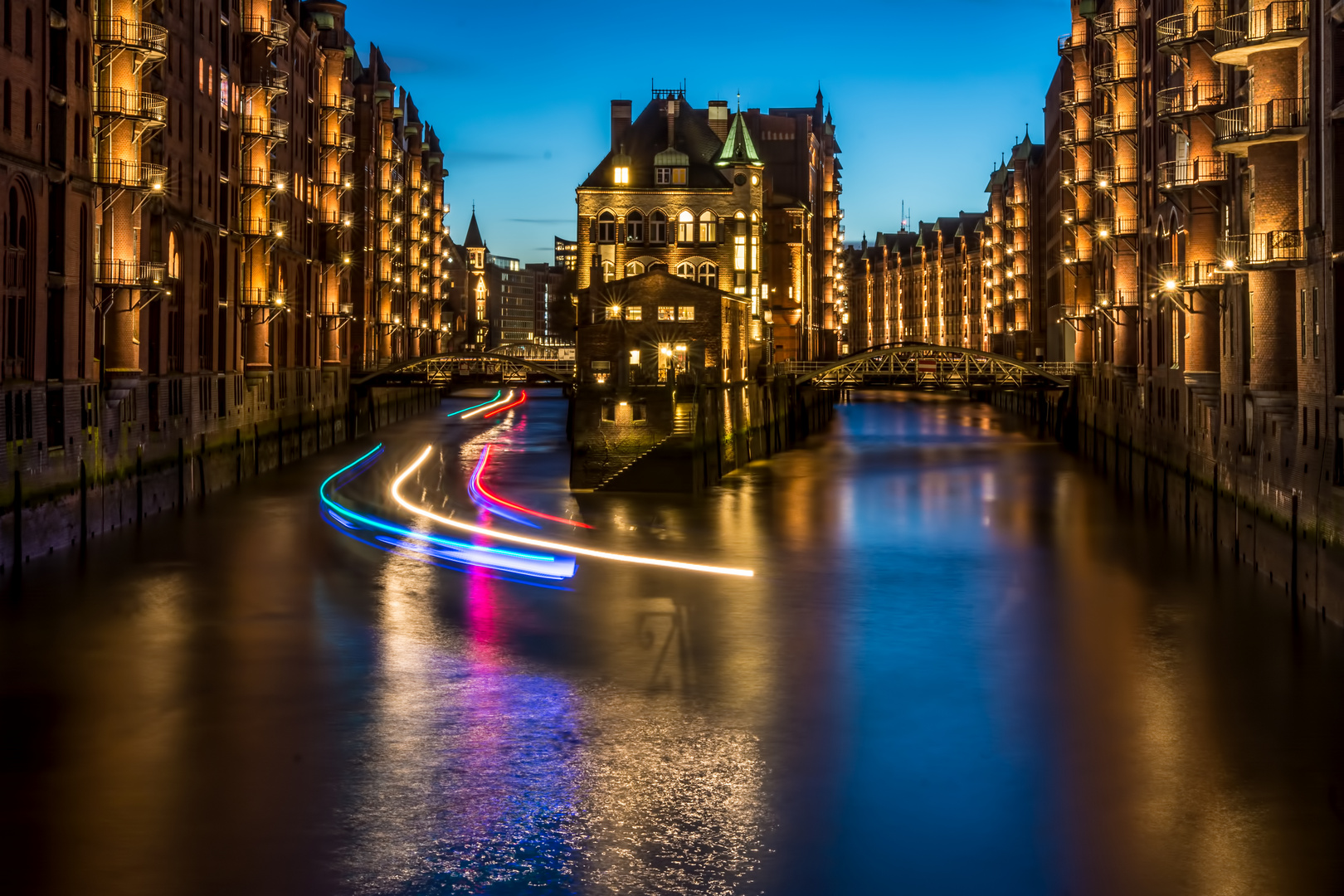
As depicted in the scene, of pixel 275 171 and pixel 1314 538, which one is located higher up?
pixel 275 171

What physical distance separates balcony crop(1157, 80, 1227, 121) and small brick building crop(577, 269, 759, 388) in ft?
71.9

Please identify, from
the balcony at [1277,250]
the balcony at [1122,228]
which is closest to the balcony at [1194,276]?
the balcony at [1277,250]

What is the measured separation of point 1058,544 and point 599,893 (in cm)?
3185

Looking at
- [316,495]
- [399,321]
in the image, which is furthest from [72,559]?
[399,321]

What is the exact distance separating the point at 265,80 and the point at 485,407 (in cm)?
6780

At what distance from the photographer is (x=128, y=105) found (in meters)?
49.0

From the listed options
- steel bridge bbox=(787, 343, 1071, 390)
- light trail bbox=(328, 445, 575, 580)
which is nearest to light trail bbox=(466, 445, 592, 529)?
light trail bbox=(328, 445, 575, 580)

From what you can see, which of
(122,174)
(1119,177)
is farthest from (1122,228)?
(122,174)

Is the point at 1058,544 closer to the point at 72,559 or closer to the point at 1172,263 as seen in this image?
the point at 1172,263

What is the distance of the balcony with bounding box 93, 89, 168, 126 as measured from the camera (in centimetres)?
4853

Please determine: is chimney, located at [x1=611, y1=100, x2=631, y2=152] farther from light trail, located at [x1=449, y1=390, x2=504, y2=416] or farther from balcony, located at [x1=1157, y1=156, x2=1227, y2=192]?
balcony, located at [x1=1157, y1=156, x2=1227, y2=192]

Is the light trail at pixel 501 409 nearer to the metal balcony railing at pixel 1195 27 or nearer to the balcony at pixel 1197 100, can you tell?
the balcony at pixel 1197 100

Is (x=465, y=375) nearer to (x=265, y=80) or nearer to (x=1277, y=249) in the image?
(x=265, y=80)

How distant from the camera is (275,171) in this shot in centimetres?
7444
